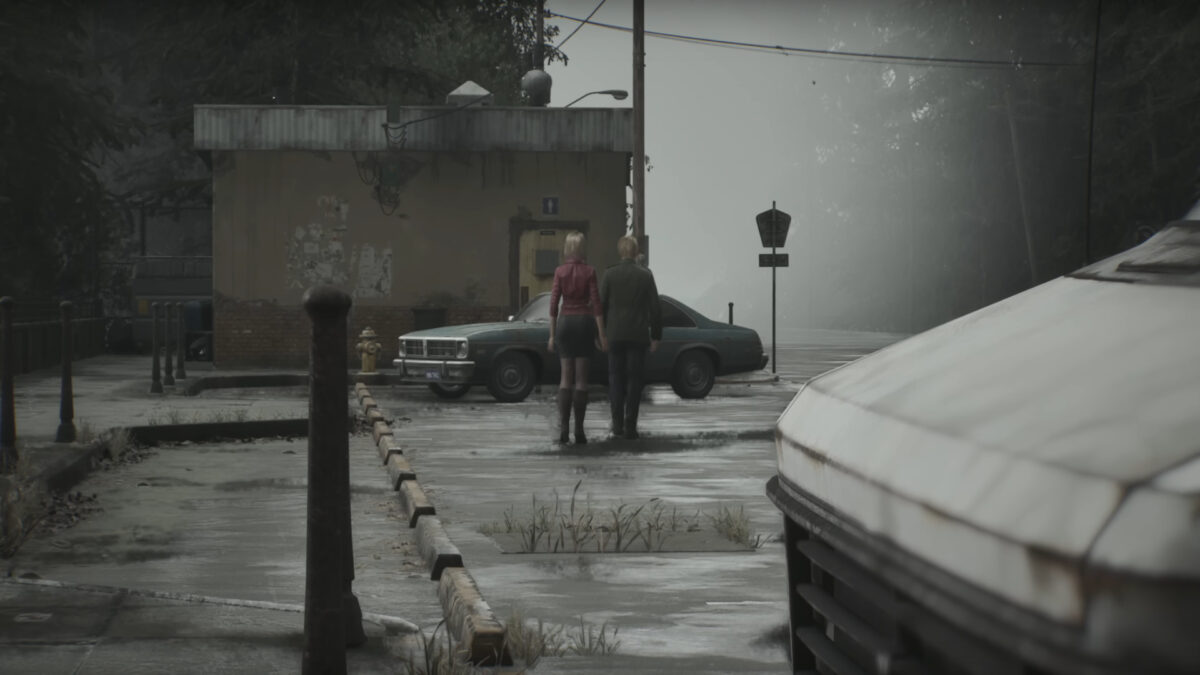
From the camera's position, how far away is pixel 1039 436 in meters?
2.03

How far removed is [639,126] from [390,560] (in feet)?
70.1

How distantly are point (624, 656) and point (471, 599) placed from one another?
0.66m

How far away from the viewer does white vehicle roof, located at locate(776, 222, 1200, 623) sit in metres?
1.70

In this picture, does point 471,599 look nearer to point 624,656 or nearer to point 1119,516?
point 624,656

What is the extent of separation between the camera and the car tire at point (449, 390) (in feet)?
74.5

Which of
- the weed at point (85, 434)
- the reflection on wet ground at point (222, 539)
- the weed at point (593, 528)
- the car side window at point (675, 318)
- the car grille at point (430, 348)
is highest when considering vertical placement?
the car side window at point (675, 318)

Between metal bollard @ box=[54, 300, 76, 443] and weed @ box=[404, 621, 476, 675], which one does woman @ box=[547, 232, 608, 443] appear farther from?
weed @ box=[404, 621, 476, 675]

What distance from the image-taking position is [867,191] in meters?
84.4

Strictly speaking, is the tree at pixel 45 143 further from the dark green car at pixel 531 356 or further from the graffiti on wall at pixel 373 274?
the dark green car at pixel 531 356

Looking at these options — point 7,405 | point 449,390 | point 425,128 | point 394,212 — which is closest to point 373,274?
point 394,212

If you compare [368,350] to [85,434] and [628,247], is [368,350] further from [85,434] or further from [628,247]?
[85,434]

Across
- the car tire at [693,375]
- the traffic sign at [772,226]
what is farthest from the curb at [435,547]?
the traffic sign at [772,226]

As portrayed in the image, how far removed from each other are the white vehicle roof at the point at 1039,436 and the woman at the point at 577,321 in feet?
40.8

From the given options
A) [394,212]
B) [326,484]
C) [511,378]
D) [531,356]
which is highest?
[394,212]
